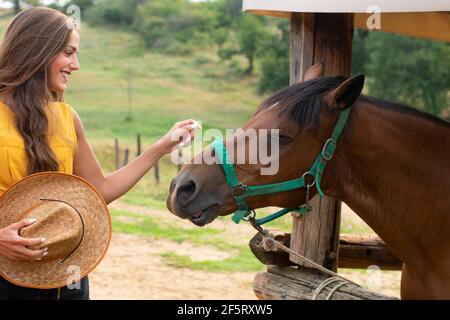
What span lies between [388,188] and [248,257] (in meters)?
7.30

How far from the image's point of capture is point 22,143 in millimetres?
2684

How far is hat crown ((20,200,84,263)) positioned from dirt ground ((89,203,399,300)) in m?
5.20

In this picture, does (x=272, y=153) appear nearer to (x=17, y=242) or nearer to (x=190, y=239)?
(x=17, y=242)

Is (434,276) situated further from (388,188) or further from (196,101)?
(196,101)

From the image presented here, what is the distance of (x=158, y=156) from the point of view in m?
3.11

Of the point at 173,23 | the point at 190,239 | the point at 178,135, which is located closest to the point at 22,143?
the point at 178,135

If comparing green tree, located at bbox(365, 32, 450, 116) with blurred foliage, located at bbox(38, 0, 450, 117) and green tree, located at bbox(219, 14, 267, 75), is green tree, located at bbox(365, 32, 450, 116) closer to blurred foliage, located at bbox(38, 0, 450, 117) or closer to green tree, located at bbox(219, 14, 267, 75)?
blurred foliage, located at bbox(38, 0, 450, 117)

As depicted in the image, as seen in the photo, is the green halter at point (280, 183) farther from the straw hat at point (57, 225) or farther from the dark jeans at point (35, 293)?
the dark jeans at point (35, 293)

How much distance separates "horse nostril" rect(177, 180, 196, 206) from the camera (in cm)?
260

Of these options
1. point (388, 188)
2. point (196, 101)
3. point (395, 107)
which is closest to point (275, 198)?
point (388, 188)

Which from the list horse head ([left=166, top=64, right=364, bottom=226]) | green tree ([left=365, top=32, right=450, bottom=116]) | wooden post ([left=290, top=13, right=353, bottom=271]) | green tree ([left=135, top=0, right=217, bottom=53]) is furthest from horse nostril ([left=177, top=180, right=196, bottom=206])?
green tree ([left=135, top=0, right=217, bottom=53])

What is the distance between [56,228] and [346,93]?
1274mm

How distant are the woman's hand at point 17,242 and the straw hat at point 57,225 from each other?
0.11 ft

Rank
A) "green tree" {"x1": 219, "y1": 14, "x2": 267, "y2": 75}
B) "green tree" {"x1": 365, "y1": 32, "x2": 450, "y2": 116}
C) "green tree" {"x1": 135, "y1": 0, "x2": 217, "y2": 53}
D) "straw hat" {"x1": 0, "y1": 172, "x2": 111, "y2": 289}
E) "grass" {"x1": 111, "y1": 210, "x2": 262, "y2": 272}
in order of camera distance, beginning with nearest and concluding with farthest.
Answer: "straw hat" {"x1": 0, "y1": 172, "x2": 111, "y2": 289} < "grass" {"x1": 111, "y1": 210, "x2": 262, "y2": 272} < "green tree" {"x1": 365, "y1": 32, "x2": 450, "y2": 116} < "green tree" {"x1": 219, "y1": 14, "x2": 267, "y2": 75} < "green tree" {"x1": 135, "y1": 0, "x2": 217, "y2": 53}
